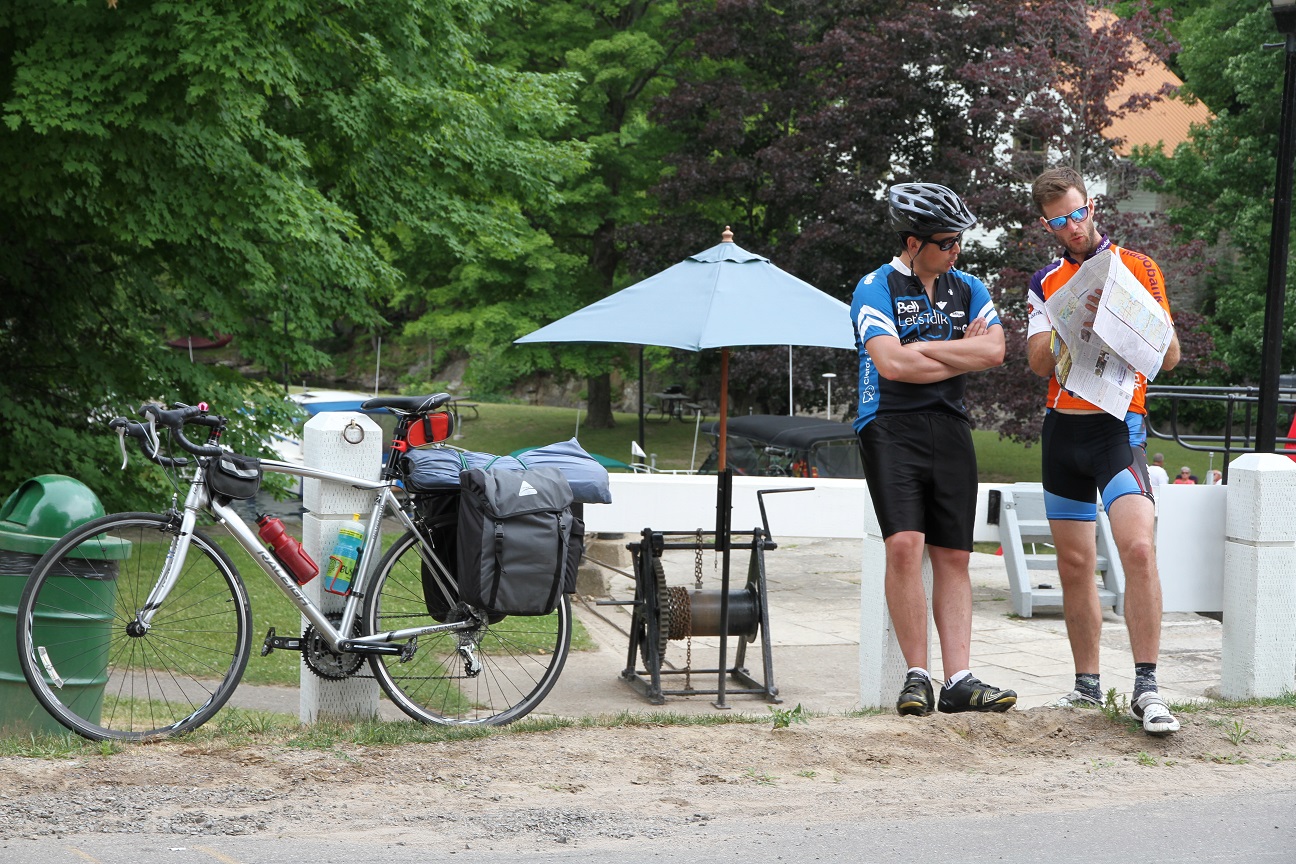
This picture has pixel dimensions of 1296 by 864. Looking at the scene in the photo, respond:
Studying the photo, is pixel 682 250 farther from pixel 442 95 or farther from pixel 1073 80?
pixel 442 95

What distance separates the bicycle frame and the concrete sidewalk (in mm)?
2090

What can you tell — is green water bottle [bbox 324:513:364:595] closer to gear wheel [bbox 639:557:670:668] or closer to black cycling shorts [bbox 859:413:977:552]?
black cycling shorts [bbox 859:413:977:552]

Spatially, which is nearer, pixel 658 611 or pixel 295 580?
pixel 295 580

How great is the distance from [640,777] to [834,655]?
4972 mm

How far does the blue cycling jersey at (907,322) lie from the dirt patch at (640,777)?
3.95 ft

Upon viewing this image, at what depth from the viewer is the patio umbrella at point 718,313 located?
24.9 feet

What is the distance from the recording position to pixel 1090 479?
16.8 ft

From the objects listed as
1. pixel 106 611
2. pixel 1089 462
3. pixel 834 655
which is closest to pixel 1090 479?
pixel 1089 462

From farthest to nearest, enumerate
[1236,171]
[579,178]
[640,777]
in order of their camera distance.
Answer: [1236,171], [579,178], [640,777]

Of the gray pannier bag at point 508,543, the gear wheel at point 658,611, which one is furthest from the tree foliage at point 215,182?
the gray pannier bag at point 508,543

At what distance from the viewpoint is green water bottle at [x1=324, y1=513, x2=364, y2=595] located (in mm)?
4984

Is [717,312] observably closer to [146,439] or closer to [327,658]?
[327,658]

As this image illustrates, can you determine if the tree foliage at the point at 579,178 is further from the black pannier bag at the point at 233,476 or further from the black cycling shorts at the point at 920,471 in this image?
the black cycling shorts at the point at 920,471

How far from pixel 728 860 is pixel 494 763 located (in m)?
1.09
